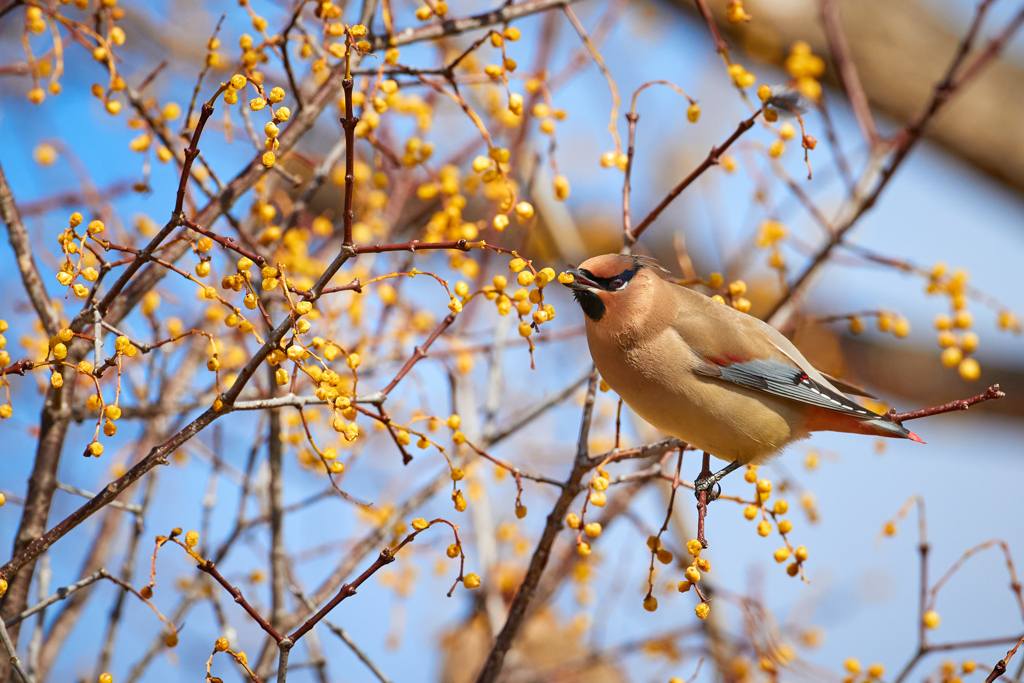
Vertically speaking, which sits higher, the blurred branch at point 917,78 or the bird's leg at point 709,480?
the blurred branch at point 917,78

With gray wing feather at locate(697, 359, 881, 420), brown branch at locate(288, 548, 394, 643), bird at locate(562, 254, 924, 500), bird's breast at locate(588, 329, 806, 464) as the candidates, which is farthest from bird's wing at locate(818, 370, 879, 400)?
brown branch at locate(288, 548, 394, 643)

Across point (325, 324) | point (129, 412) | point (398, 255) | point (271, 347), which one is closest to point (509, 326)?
point (398, 255)

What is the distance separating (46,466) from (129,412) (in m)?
0.52

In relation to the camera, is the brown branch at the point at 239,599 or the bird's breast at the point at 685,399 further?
the bird's breast at the point at 685,399

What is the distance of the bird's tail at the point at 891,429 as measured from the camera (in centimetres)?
192

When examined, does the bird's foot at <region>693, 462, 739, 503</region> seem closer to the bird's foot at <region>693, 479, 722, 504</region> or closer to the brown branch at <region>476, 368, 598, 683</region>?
the bird's foot at <region>693, 479, 722, 504</region>

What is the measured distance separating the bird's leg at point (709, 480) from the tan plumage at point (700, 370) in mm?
36

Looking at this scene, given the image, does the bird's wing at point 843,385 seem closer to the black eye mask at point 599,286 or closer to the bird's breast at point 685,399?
the bird's breast at point 685,399

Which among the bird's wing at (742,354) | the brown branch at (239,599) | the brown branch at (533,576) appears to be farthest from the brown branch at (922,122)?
the brown branch at (239,599)

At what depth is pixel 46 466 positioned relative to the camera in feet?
5.73

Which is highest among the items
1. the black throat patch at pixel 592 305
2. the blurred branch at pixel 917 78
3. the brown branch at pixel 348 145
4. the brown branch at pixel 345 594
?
the blurred branch at pixel 917 78

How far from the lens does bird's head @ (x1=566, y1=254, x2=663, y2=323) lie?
79.1 inches

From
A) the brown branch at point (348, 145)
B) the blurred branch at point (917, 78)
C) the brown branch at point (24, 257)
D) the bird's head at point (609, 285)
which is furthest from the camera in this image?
the blurred branch at point (917, 78)

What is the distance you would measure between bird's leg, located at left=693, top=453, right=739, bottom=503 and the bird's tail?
0.34 m
